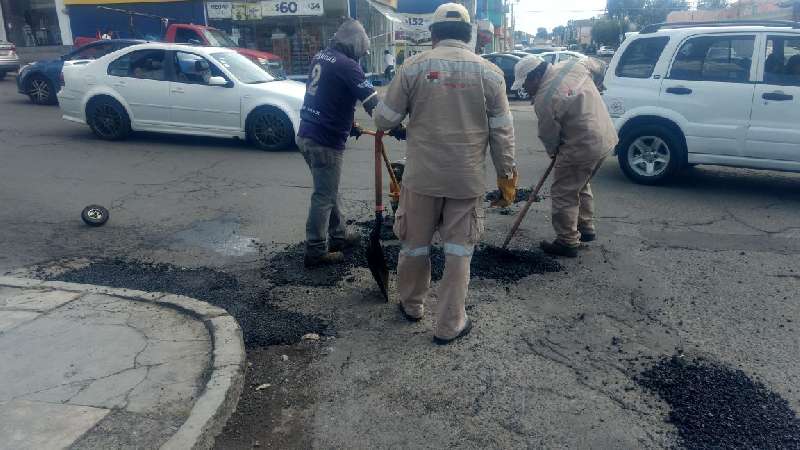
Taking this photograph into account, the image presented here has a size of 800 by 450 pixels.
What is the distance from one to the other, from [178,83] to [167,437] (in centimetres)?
825

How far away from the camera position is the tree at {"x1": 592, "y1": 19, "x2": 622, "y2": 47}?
49.9 metres

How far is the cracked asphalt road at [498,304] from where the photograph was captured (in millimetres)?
3270

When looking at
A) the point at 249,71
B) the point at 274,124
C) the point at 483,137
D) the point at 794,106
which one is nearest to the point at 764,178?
the point at 794,106

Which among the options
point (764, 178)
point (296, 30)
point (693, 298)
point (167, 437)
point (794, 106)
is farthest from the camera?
point (296, 30)

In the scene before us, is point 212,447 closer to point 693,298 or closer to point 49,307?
point 49,307

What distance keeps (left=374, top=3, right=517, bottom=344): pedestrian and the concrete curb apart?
50.2 inches

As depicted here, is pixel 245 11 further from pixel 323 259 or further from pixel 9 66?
pixel 323 259

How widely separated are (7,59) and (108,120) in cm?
1206

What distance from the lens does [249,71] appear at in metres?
10.5

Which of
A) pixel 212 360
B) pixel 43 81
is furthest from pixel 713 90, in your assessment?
pixel 43 81

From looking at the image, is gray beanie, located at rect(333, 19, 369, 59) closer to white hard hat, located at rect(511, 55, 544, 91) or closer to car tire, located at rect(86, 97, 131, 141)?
white hard hat, located at rect(511, 55, 544, 91)

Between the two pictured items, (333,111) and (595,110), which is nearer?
(333,111)

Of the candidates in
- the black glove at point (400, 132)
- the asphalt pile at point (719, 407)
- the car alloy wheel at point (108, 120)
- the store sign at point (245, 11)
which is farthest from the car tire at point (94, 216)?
the store sign at point (245, 11)

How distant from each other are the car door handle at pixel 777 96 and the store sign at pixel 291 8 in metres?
19.1
